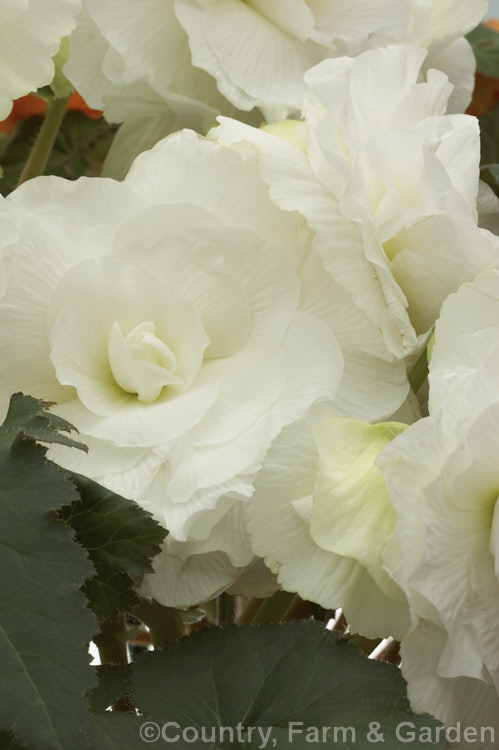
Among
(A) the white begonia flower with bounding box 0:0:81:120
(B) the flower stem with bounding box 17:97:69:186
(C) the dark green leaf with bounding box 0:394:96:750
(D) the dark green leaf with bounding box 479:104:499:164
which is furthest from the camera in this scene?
(D) the dark green leaf with bounding box 479:104:499:164

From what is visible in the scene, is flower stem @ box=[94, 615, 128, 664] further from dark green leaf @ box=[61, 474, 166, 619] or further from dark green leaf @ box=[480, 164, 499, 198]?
dark green leaf @ box=[480, 164, 499, 198]

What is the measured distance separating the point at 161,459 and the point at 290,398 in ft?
0.15

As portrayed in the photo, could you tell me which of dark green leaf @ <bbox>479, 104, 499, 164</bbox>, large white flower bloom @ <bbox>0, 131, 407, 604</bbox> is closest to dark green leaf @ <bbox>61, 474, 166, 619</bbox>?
large white flower bloom @ <bbox>0, 131, 407, 604</bbox>

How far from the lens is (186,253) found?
356 millimetres

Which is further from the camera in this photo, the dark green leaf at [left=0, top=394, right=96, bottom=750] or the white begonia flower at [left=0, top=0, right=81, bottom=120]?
the white begonia flower at [left=0, top=0, right=81, bottom=120]

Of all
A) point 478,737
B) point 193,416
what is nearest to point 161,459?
point 193,416

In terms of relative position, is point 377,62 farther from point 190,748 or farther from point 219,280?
point 190,748

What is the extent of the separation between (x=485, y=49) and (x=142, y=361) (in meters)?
0.51

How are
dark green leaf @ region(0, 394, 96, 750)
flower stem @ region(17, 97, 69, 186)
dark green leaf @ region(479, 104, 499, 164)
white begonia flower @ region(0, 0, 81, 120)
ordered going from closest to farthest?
dark green leaf @ region(0, 394, 96, 750) < white begonia flower @ region(0, 0, 81, 120) < flower stem @ region(17, 97, 69, 186) < dark green leaf @ region(479, 104, 499, 164)

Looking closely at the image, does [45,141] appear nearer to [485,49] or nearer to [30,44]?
[30,44]

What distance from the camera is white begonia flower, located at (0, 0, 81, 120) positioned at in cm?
37

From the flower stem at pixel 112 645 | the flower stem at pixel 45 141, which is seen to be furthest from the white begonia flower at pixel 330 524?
the flower stem at pixel 45 141

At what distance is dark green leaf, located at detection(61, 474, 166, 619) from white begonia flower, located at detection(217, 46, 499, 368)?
98 millimetres

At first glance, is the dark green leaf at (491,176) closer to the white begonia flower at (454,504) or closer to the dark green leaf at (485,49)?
the white begonia flower at (454,504)
